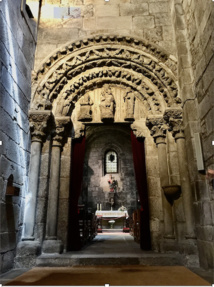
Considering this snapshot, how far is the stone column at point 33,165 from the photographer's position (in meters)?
3.50

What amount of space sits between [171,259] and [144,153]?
6.13 feet

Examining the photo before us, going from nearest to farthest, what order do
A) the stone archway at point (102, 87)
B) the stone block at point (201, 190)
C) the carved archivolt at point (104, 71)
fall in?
the stone block at point (201, 190) → the stone archway at point (102, 87) → the carved archivolt at point (104, 71)

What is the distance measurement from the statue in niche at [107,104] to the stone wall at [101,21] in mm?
1229

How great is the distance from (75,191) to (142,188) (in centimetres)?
125

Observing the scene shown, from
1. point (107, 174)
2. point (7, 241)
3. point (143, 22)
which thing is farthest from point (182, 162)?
point (107, 174)

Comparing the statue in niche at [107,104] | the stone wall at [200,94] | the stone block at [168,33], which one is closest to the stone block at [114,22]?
the stone block at [168,33]

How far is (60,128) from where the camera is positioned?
4.15m

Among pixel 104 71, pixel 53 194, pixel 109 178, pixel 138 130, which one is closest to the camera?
pixel 53 194

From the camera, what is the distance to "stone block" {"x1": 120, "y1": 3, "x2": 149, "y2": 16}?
4.81 m

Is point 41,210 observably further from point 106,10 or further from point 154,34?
point 106,10

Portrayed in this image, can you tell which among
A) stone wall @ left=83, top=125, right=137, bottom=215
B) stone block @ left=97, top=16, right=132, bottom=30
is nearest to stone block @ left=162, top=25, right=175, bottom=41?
stone block @ left=97, top=16, right=132, bottom=30

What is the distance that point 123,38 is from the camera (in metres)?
4.55

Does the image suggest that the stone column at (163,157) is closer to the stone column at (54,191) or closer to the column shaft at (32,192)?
the stone column at (54,191)

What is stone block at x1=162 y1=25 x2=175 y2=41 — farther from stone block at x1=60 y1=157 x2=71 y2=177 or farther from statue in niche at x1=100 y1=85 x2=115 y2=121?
stone block at x1=60 y1=157 x2=71 y2=177
